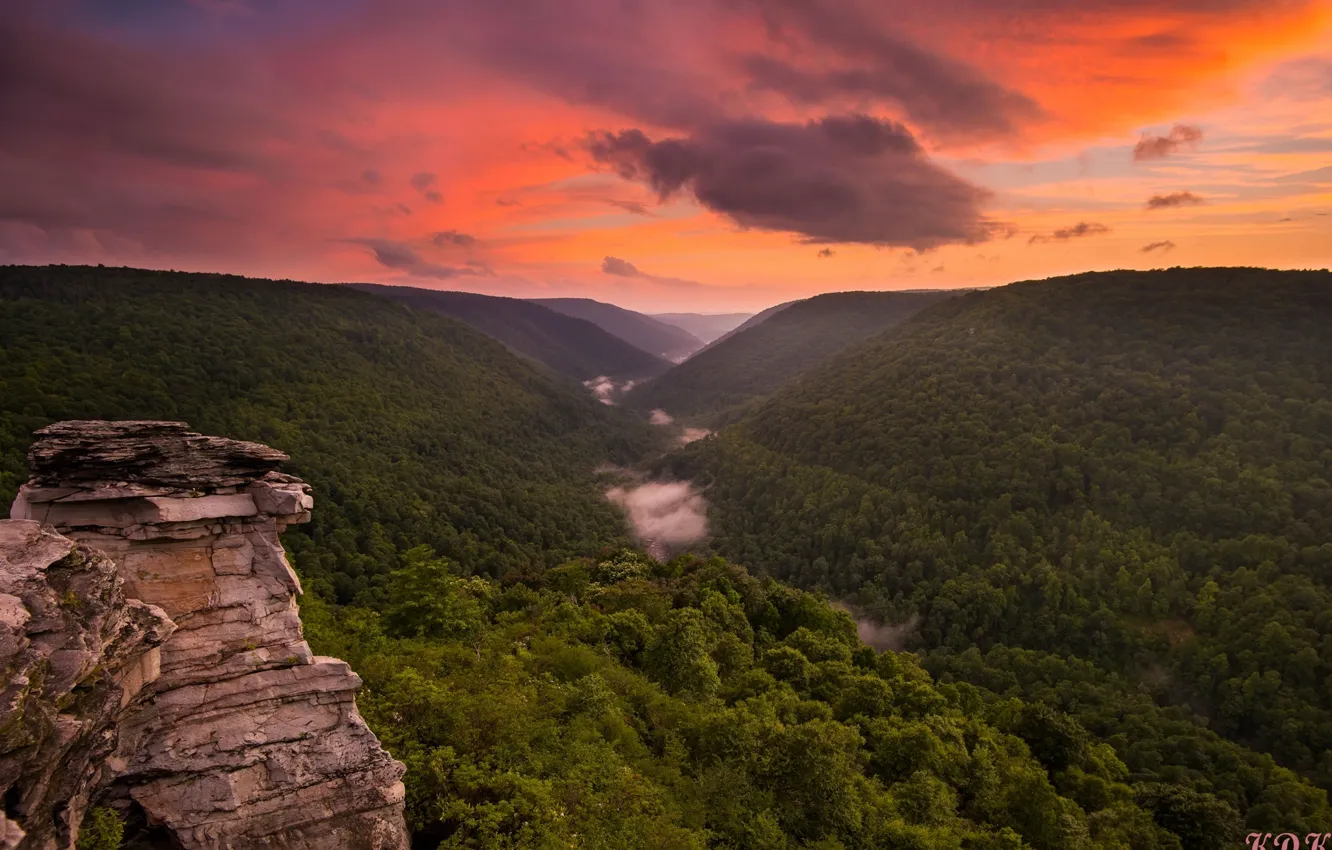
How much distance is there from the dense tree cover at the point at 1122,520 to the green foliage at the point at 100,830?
9793 cm

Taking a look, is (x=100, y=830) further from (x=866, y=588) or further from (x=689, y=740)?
(x=866, y=588)

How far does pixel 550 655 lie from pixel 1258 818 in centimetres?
8169

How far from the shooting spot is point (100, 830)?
15.7 m

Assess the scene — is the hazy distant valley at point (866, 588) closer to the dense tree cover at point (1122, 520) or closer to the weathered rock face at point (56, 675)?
the dense tree cover at point (1122, 520)

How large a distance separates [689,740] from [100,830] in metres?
26.3

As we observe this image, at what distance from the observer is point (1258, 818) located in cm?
6631

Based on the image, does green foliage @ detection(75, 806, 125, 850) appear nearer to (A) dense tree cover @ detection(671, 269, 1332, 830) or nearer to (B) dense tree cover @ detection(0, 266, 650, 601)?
(B) dense tree cover @ detection(0, 266, 650, 601)

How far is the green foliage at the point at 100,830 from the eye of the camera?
50.3 ft

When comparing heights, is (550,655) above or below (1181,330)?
below

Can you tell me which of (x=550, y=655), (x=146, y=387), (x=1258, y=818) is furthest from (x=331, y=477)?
(x=1258, y=818)

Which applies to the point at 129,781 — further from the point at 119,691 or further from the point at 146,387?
the point at 146,387

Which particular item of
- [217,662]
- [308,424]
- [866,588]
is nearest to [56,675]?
[217,662]
